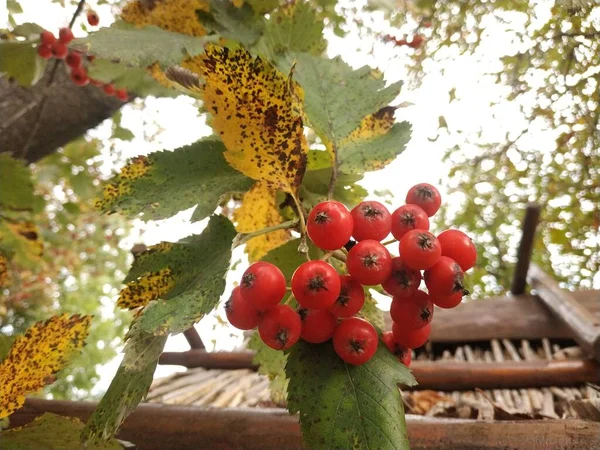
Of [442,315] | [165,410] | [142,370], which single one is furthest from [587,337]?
[142,370]

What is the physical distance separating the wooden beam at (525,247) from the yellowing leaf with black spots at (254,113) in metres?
1.75

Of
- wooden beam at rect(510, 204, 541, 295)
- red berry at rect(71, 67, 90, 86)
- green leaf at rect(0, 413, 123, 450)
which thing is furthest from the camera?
wooden beam at rect(510, 204, 541, 295)

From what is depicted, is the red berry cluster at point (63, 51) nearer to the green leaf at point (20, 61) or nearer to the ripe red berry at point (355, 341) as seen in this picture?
the green leaf at point (20, 61)

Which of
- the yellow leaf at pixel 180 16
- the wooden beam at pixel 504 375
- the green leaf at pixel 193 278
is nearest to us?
the green leaf at pixel 193 278

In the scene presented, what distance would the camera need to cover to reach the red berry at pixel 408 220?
710mm

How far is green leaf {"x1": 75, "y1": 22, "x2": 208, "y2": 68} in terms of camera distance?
781 millimetres

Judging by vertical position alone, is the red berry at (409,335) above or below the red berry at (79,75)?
below

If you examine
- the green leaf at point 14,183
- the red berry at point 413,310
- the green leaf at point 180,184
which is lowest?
the red berry at point 413,310

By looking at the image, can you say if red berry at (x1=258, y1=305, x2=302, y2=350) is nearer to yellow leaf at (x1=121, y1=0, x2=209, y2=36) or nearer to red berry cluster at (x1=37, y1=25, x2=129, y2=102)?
yellow leaf at (x1=121, y1=0, x2=209, y2=36)

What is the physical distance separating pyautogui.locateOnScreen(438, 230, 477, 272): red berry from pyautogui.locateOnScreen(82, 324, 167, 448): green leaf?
1.45 feet

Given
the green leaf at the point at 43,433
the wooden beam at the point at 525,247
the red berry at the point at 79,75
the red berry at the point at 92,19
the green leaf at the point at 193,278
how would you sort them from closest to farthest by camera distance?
the green leaf at the point at 193,278, the green leaf at the point at 43,433, the red berry at the point at 79,75, the red berry at the point at 92,19, the wooden beam at the point at 525,247

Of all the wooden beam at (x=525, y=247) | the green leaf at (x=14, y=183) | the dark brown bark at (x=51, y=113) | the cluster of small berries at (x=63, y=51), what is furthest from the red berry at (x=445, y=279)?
the dark brown bark at (x=51, y=113)

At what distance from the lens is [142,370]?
23.8 inches

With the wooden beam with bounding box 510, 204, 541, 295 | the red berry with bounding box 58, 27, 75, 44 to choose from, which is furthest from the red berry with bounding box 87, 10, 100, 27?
the wooden beam with bounding box 510, 204, 541, 295
